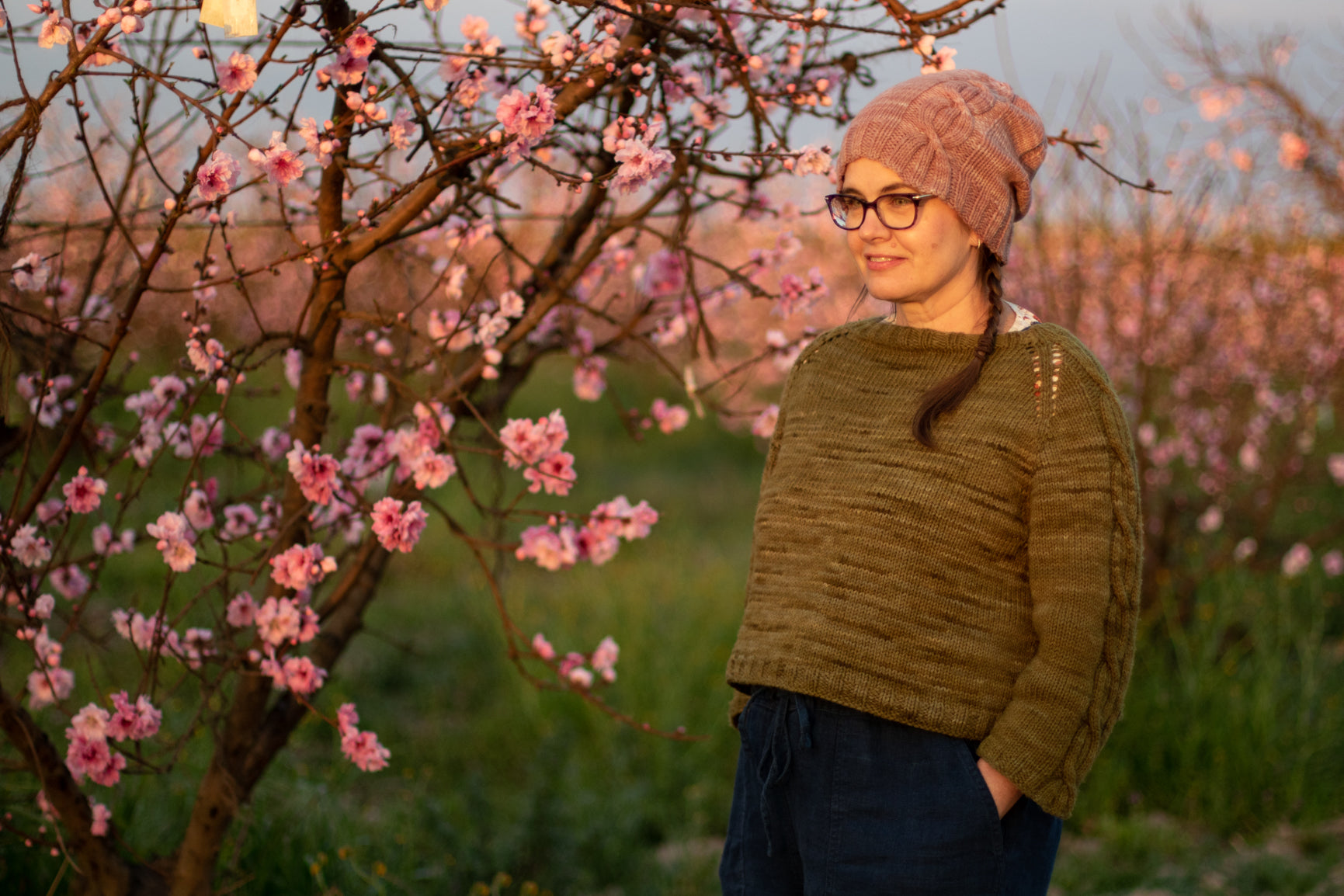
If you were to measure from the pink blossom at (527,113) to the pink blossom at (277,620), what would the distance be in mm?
968

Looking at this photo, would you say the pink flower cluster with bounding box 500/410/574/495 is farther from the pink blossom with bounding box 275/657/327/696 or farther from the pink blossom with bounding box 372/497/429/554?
the pink blossom with bounding box 275/657/327/696

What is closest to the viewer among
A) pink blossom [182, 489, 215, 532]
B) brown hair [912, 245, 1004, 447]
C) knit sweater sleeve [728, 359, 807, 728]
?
brown hair [912, 245, 1004, 447]

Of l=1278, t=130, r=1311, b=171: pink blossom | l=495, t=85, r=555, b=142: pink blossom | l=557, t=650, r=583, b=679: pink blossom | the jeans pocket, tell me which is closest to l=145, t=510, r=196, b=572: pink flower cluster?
l=557, t=650, r=583, b=679: pink blossom

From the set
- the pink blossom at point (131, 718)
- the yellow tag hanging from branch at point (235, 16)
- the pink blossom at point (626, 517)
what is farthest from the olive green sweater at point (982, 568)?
the pink blossom at point (131, 718)

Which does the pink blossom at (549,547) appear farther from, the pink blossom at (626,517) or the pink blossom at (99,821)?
the pink blossom at (99,821)

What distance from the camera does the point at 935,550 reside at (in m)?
1.56

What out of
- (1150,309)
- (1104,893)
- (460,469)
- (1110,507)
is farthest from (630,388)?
(1110,507)

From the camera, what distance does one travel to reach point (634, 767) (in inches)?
153

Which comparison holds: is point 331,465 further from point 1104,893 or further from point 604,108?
point 1104,893

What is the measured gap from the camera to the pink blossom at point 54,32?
162 cm

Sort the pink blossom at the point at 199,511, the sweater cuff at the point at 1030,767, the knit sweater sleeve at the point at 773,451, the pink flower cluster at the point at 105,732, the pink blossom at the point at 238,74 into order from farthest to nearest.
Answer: the pink blossom at the point at 199,511 < the pink flower cluster at the point at 105,732 < the knit sweater sleeve at the point at 773,451 < the pink blossom at the point at 238,74 < the sweater cuff at the point at 1030,767

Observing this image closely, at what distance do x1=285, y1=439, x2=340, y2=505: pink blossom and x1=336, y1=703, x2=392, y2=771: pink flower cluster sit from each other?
0.41 m

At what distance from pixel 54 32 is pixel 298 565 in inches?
36.9

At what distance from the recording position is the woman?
4.91ft
